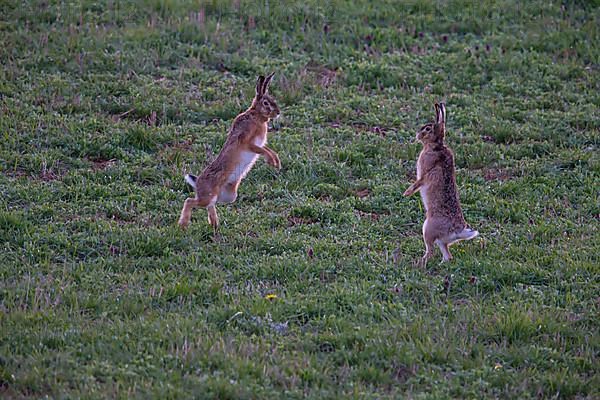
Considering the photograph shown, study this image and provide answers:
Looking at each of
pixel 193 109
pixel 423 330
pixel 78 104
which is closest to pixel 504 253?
pixel 423 330

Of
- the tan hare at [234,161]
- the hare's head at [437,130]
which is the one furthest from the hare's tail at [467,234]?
the tan hare at [234,161]

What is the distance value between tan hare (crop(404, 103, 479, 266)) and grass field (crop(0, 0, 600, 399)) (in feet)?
0.76

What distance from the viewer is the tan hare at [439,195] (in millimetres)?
9227

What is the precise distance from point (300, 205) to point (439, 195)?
170cm

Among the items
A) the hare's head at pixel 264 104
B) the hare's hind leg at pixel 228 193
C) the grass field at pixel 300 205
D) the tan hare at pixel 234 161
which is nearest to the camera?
the grass field at pixel 300 205

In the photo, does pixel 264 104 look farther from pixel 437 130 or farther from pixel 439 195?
pixel 439 195

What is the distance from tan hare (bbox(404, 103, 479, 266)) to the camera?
363 inches

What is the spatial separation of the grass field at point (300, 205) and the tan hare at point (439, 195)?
0.76 feet

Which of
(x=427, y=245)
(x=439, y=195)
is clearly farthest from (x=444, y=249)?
(x=439, y=195)

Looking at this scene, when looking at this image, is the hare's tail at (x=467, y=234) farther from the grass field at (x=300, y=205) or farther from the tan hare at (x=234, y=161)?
the tan hare at (x=234, y=161)

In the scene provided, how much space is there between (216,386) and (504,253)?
12.7 feet

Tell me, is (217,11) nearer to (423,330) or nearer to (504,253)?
(504,253)

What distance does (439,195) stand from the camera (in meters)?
9.54

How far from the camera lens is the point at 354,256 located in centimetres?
923
